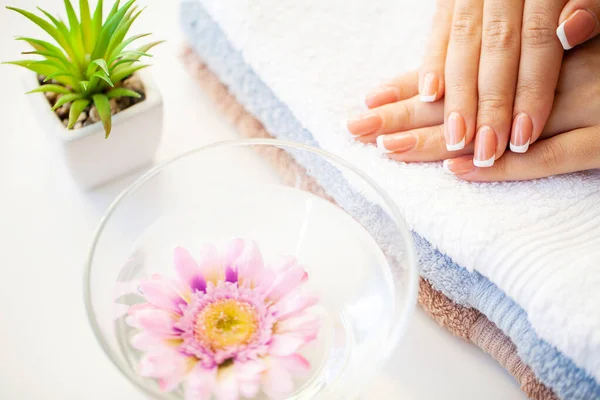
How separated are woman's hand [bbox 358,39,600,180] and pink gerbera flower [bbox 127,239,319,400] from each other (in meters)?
0.16

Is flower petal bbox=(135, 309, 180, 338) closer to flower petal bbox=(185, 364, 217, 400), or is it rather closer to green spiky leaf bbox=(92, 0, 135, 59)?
flower petal bbox=(185, 364, 217, 400)

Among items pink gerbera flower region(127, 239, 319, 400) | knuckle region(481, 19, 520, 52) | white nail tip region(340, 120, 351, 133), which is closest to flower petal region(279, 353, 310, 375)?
pink gerbera flower region(127, 239, 319, 400)

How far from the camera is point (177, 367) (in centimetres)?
40

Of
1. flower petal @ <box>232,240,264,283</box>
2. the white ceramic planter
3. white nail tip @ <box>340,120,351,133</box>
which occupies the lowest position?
white nail tip @ <box>340,120,351,133</box>

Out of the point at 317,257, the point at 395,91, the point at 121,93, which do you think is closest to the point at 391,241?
the point at 317,257

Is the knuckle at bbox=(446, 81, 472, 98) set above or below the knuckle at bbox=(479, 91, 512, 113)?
above

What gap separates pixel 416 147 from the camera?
527mm

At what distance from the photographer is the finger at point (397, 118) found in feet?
1.77

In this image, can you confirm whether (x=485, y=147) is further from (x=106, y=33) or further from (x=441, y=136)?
(x=106, y=33)

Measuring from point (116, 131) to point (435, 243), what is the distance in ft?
0.96

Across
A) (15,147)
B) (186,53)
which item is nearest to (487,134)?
(186,53)

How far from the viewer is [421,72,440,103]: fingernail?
0.55m

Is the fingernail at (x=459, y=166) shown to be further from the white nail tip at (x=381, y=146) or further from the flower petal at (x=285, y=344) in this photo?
the flower petal at (x=285, y=344)

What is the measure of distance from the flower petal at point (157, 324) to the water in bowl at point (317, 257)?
0.07 ft
